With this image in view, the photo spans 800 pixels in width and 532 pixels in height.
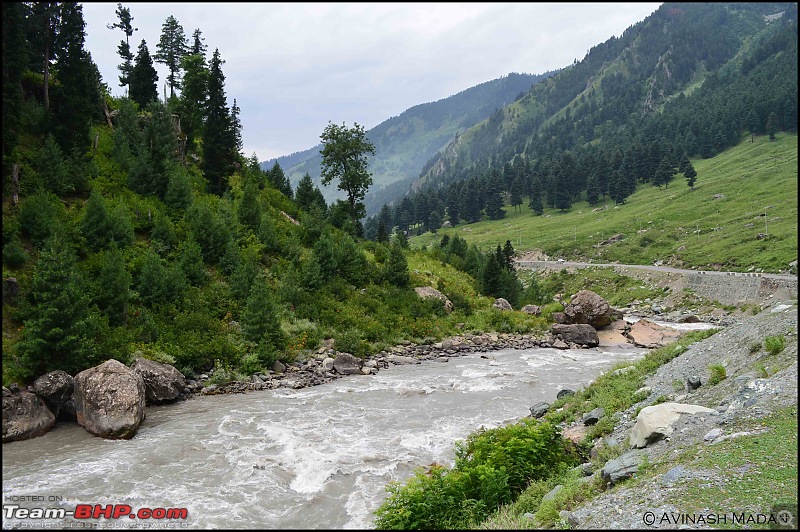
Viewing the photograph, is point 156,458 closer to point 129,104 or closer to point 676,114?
point 129,104

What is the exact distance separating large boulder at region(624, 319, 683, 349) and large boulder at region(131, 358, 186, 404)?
34200mm

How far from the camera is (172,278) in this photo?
90.2 feet

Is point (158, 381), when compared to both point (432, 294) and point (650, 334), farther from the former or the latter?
point (650, 334)

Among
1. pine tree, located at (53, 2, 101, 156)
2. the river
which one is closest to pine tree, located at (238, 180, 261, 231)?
pine tree, located at (53, 2, 101, 156)

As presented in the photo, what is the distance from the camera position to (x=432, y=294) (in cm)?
4209

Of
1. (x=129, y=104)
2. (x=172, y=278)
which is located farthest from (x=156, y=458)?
(x=129, y=104)

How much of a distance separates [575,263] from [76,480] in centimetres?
7704

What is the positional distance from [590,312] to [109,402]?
38526mm

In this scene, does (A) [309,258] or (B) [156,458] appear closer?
(B) [156,458]

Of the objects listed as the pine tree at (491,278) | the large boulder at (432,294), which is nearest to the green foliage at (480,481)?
→ the large boulder at (432,294)

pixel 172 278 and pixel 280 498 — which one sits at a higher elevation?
pixel 172 278

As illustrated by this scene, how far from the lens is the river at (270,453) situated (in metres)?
12.3

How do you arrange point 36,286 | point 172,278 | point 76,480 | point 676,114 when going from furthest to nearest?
point 676,114, point 172,278, point 36,286, point 76,480

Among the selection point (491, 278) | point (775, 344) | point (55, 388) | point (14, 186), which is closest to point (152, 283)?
point (55, 388)
